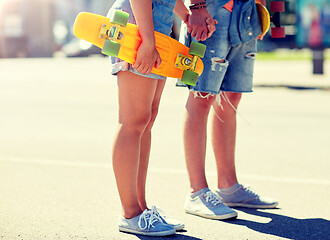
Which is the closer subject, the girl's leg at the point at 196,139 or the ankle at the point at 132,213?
the ankle at the point at 132,213

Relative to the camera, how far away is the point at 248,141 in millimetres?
6234

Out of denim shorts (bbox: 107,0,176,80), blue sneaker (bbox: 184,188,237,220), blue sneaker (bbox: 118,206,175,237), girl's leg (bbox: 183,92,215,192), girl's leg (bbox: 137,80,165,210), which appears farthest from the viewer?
girl's leg (bbox: 183,92,215,192)

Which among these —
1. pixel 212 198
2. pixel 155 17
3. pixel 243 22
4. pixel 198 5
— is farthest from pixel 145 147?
pixel 243 22

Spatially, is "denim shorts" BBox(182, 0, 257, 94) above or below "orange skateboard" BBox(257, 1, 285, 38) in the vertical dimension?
below

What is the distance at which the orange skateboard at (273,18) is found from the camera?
3705 mm

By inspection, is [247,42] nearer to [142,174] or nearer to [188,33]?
[188,33]

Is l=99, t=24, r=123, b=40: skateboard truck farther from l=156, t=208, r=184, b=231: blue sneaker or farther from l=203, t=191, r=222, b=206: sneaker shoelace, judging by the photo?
l=203, t=191, r=222, b=206: sneaker shoelace

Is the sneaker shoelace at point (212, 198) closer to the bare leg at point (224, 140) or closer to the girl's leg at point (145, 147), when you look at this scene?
the bare leg at point (224, 140)

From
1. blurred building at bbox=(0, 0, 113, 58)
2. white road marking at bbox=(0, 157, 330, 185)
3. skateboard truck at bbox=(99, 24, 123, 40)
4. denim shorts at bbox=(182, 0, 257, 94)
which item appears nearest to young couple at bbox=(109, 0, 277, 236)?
denim shorts at bbox=(182, 0, 257, 94)

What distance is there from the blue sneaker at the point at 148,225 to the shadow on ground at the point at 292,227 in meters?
0.48

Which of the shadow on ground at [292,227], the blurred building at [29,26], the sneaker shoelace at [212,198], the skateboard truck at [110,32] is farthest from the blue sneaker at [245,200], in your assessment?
the blurred building at [29,26]

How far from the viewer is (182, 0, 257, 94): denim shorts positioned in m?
3.54

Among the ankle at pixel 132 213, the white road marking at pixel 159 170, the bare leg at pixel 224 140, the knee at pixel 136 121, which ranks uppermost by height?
the knee at pixel 136 121

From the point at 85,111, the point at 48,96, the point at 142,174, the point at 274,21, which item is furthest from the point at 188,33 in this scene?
the point at 48,96
